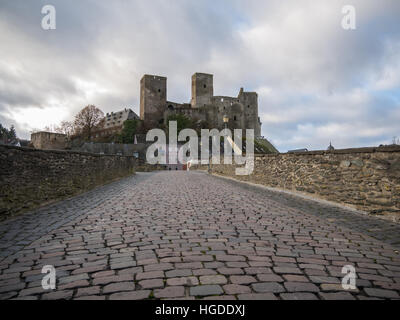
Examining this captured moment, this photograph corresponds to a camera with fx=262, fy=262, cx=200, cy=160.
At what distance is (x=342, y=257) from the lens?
318cm

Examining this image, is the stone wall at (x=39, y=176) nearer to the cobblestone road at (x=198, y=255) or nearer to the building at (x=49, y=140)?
the cobblestone road at (x=198, y=255)

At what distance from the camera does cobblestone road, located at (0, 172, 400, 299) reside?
2297mm

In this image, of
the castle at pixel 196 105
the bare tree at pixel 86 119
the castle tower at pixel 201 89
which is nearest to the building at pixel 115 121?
the bare tree at pixel 86 119

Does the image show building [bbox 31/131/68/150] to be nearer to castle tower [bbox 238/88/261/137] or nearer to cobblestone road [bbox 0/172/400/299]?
castle tower [bbox 238/88/261/137]

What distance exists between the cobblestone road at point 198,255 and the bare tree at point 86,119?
5717 cm

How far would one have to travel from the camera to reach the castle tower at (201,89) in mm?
64375

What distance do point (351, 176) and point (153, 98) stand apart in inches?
2397

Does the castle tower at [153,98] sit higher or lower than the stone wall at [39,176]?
higher

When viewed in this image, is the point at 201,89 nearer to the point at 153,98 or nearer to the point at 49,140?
the point at 153,98

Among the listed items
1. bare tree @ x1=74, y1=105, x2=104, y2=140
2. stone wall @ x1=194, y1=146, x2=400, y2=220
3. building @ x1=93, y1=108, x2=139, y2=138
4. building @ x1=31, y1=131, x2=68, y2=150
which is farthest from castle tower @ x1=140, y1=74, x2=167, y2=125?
stone wall @ x1=194, y1=146, x2=400, y2=220

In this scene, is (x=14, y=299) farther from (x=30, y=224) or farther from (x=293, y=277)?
(x=30, y=224)

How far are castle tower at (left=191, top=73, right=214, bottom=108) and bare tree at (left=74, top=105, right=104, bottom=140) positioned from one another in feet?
76.4

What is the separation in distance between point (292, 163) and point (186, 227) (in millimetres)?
6613

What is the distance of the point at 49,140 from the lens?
172ft
